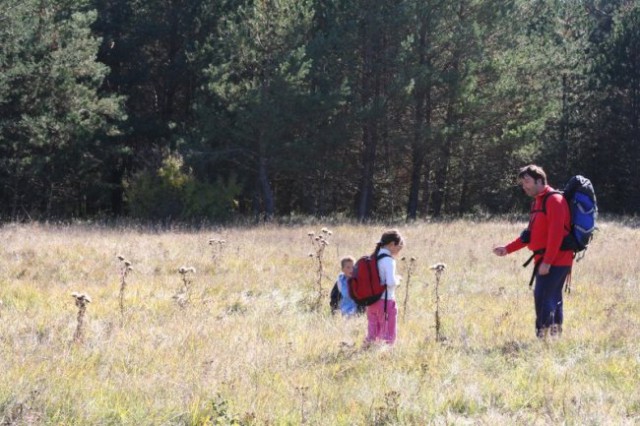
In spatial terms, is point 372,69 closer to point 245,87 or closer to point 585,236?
point 245,87

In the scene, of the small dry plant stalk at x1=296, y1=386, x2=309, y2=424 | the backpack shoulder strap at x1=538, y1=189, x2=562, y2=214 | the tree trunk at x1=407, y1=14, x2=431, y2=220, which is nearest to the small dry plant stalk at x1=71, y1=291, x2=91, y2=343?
the small dry plant stalk at x1=296, y1=386, x2=309, y2=424

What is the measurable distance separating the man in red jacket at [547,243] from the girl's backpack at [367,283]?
120 cm

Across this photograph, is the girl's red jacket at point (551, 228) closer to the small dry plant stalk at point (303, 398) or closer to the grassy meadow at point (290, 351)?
the grassy meadow at point (290, 351)

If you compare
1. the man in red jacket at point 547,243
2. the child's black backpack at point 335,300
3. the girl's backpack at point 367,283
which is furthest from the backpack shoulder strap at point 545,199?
the child's black backpack at point 335,300

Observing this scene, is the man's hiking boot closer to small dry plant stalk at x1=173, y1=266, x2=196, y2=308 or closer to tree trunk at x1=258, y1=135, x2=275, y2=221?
small dry plant stalk at x1=173, y1=266, x2=196, y2=308

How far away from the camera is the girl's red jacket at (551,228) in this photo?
584 centimetres

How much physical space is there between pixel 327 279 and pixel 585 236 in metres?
5.19

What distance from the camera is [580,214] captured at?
19.4ft

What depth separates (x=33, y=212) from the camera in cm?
2492

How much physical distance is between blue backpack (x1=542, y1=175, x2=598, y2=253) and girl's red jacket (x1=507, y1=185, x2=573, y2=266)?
5 centimetres

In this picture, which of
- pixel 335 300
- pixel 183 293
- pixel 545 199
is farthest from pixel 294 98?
pixel 545 199

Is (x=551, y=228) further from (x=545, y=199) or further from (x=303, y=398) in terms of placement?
(x=303, y=398)

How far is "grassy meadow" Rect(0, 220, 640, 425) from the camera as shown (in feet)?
13.6

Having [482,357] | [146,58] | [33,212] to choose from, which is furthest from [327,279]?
[146,58]
